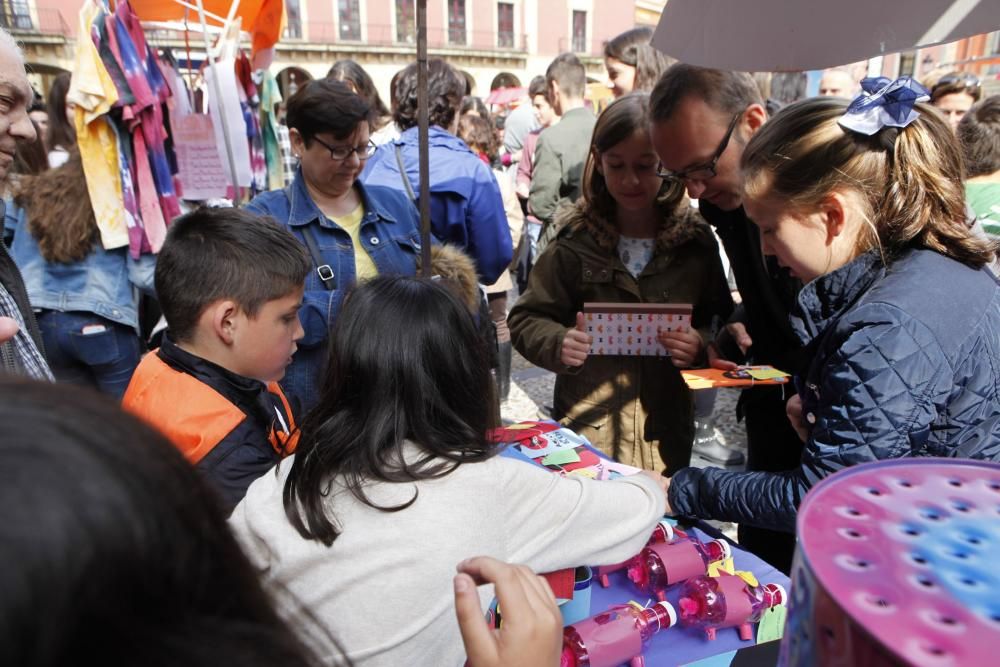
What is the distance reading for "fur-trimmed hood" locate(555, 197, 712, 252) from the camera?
79.4 inches

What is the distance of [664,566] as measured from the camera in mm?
1233

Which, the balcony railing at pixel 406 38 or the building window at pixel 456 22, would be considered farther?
the building window at pixel 456 22

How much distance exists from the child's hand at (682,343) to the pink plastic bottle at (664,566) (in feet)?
2.12

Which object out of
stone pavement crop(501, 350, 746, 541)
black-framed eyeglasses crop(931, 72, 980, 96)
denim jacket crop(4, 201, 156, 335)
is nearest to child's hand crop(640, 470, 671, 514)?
stone pavement crop(501, 350, 746, 541)

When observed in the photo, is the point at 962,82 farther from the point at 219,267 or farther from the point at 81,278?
the point at 81,278

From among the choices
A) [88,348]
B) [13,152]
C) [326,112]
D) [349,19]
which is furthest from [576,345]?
[349,19]

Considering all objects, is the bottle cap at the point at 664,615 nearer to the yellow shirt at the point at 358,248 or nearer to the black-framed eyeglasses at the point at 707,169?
the black-framed eyeglasses at the point at 707,169

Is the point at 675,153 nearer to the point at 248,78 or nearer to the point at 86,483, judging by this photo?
the point at 86,483

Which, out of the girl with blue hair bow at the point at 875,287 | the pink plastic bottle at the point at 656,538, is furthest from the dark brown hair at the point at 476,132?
the pink plastic bottle at the point at 656,538

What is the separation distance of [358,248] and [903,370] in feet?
5.24

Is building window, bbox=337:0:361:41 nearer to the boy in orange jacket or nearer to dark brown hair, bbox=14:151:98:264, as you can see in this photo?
dark brown hair, bbox=14:151:98:264

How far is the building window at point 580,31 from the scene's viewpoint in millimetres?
32406

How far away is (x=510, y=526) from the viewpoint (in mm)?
1085

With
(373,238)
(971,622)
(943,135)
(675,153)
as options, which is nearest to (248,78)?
(373,238)
